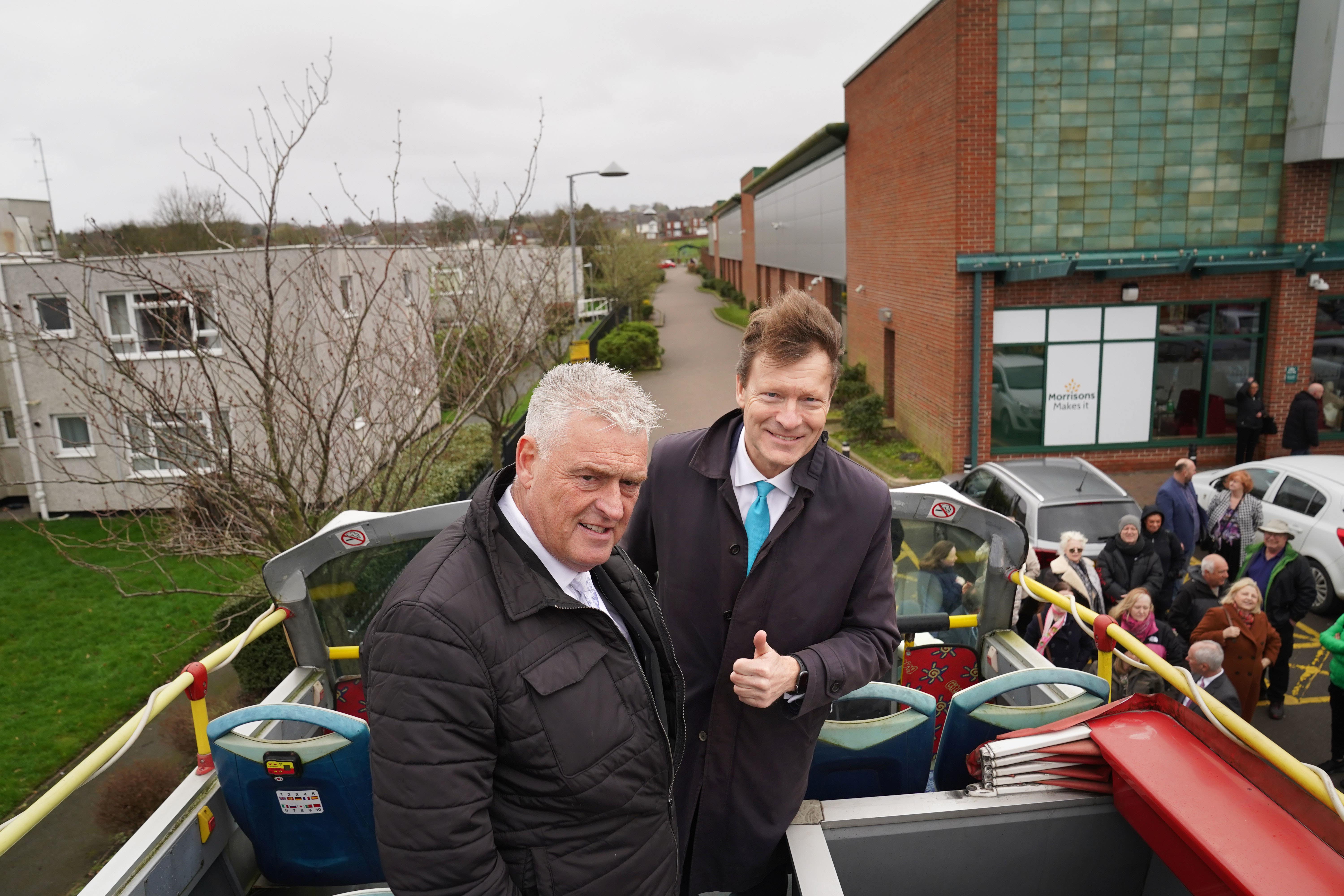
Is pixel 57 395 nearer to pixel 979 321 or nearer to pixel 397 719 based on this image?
pixel 979 321

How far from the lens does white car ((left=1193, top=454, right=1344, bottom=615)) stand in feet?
29.9

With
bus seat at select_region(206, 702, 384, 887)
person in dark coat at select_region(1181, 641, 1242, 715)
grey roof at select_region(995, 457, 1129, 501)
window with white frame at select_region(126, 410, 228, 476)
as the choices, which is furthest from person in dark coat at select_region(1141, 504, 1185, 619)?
window with white frame at select_region(126, 410, 228, 476)

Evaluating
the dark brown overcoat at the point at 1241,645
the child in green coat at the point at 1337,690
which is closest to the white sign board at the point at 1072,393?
the dark brown overcoat at the point at 1241,645

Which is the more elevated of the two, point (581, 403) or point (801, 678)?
point (581, 403)

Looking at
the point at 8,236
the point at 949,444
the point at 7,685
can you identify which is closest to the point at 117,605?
the point at 7,685

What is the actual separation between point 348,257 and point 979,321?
10.9m

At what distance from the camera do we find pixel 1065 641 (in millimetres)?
6383

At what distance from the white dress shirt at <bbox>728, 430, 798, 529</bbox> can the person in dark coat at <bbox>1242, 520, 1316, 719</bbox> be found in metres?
6.31

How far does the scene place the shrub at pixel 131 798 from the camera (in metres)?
7.22

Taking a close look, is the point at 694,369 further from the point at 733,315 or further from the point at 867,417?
the point at 733,315

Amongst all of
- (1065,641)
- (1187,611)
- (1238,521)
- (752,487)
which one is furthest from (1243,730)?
(1238,521)

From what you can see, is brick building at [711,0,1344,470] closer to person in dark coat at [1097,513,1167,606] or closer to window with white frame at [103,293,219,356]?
person in dark coat at [1097,513,1167,606]

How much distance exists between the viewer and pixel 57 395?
20.4 meters

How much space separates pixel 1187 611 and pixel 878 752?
5393 mm
